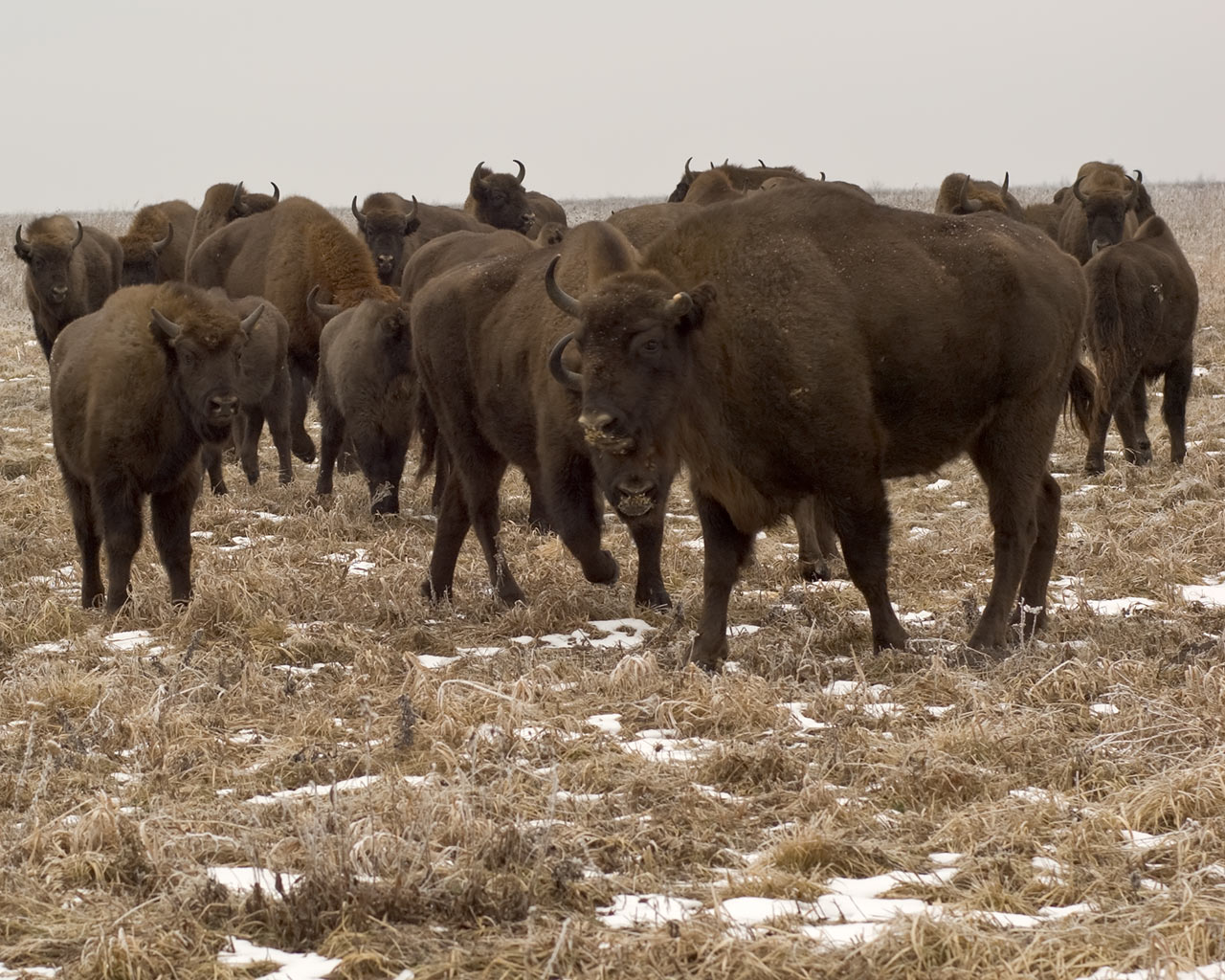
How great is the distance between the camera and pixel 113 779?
4.80 meters

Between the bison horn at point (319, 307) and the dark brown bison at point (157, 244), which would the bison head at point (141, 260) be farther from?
the bison horn at point (319, 307)

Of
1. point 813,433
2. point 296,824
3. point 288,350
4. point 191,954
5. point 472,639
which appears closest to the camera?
point 191,954

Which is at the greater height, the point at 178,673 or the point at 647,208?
the point at 647,208

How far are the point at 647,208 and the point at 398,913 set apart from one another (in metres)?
5.66

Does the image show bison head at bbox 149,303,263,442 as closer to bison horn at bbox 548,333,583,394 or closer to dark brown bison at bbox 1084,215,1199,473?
bison horn at bbox 548,333,583,394

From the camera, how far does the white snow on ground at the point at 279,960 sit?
3416 millimetres

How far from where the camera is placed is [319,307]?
12.4m

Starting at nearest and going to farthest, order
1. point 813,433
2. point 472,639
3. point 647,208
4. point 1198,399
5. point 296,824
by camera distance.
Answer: point 296,824
point 813,433
point 472,639
point 647,208
point 1198,399

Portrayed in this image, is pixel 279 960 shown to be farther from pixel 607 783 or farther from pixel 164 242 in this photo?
pixel 164 242

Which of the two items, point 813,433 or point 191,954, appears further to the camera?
point 813,433

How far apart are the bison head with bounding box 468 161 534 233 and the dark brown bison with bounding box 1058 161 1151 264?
21.3 ft

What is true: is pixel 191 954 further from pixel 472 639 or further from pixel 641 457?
pixel 472 639

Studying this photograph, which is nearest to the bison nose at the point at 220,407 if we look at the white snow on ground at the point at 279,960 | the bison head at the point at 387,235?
the white snow on ground at the point at 279,960

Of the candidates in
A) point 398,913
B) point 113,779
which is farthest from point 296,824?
point 113,779
